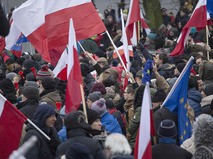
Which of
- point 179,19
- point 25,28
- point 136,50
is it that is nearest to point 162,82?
point 25,28

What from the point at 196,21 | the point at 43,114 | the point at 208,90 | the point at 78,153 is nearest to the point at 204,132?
the point at 78,153

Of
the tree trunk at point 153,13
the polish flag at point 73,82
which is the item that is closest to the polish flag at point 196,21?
the polish flag at point 73,82

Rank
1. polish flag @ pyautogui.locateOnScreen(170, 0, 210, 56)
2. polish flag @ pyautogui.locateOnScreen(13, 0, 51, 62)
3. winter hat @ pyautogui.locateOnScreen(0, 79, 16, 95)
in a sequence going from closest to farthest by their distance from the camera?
polish flag @ pyautogui.locateOnScreen(13, 0, 51, 62), winter hat @ pyautogui.locateOnScreen(0, 79, 16, 95), polish flag @ pyautogui.locateOnScreen(170, 0, 210, 56)

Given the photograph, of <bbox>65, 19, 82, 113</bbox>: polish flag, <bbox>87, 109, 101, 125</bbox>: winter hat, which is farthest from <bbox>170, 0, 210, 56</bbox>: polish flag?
<bbox>87, 109, 101, 125</bbox>: winter hat

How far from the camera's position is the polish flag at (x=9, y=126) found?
7883 millimetres

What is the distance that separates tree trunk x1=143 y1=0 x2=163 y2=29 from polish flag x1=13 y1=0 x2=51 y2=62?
14588mm

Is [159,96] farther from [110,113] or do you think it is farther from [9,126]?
[9,126]

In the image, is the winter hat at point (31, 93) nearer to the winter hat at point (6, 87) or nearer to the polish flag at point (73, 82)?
the polish flag at point (73, 82)

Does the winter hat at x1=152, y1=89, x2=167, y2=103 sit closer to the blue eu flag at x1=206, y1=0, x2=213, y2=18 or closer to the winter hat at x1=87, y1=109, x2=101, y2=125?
Result: the winter hat at x1=87, y1=109, x2=101, y2=125

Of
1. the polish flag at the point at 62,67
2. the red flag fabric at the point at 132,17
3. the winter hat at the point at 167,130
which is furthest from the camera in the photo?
the red flag fabric at the point at 132,17

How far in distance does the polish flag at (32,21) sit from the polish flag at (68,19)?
16.0 inches

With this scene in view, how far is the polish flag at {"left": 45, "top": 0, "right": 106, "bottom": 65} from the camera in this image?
37.5ft

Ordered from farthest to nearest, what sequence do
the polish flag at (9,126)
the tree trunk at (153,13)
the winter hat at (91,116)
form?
the tree trunk at (153,13), the winter hat at (91,116), the polish flag at (9,126)

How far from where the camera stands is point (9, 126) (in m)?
7.95
